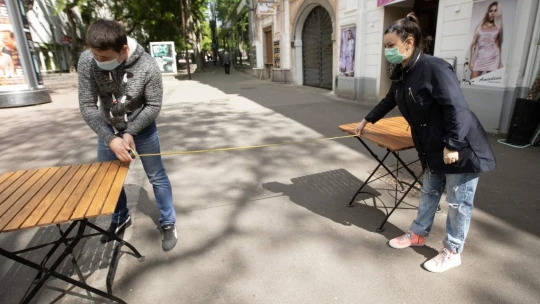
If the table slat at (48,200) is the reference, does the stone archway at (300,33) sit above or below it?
above

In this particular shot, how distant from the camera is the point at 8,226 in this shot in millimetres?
1576

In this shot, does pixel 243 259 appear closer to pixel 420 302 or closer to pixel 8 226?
pixel 420 302

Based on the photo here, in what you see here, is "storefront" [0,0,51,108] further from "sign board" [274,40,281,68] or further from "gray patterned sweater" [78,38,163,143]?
"sign board" [274,40,281,68]

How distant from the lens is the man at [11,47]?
988cm

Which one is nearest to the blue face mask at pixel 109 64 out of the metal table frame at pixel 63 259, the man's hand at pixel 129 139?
the man's hand at pixel 129 139

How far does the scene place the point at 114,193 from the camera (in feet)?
6.10

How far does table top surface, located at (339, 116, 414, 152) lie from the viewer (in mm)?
2669

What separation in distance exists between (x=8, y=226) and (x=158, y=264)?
121cm

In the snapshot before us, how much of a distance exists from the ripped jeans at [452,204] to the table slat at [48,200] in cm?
254

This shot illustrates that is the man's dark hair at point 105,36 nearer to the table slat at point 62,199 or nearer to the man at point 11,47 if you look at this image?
the table slat at point 62,199

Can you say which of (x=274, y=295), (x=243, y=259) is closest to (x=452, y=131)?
(x=274, y=295)

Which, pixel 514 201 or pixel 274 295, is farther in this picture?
pixel 514 201

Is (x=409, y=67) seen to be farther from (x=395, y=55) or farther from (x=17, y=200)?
(x=17, y=200)

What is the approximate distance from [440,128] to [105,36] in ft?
7.53
